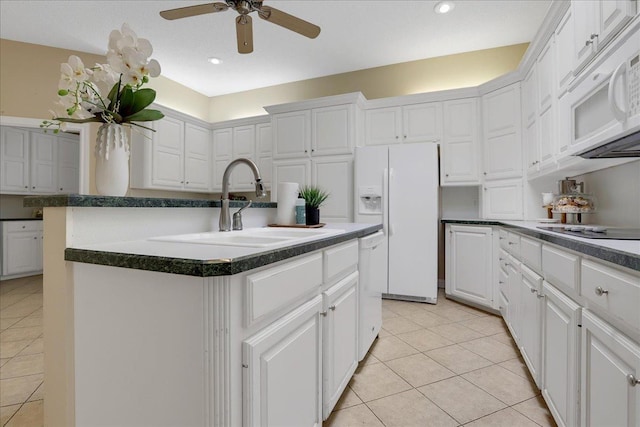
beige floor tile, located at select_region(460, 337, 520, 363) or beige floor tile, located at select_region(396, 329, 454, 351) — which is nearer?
beige floor tile, located at select_region(460, 337, 520, 363)

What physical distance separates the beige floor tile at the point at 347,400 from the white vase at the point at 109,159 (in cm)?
137

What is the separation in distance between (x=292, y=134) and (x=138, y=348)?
3.45 metres

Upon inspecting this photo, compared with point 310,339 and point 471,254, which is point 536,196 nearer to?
point 471,254

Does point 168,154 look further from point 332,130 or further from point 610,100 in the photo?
point 610,100

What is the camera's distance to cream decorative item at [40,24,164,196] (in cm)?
106

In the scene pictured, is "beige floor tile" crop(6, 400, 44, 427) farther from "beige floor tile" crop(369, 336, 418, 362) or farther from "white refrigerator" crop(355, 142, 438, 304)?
"white refrigerator" crop(355, 142, 438, 304)

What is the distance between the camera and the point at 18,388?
1680 mm

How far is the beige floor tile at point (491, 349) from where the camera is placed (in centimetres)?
208

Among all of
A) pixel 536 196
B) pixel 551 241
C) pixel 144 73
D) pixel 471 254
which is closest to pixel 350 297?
pixel 551 241

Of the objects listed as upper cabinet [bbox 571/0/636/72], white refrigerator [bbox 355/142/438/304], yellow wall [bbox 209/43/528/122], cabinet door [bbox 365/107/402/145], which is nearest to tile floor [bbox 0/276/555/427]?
white refrigerator [bbox 355/142/438/304]

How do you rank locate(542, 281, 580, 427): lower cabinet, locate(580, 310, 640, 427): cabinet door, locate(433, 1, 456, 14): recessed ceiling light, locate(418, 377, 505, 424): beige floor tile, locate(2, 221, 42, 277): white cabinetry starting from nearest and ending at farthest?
locate(580, 310, 640, 427): cabinet door, locate(542, 281, 580, 427): lower cabinet, locate(418, 377, 505, 424): beige floor tile, locate(433, 1, 456, 14): recessed ceiling light, locate(2, 221, 42, 277): white cabinetry

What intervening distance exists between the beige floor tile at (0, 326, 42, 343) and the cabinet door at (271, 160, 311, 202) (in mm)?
2504

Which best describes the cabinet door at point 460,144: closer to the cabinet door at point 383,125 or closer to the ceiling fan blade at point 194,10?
→ the cabinet door at point 383,125

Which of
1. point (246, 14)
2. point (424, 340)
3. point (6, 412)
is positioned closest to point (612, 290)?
point (424, 340)
